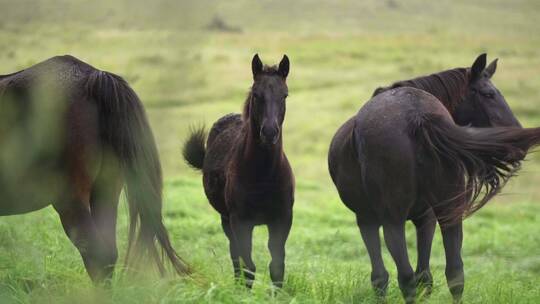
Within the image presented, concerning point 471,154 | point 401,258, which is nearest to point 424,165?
point 471,154

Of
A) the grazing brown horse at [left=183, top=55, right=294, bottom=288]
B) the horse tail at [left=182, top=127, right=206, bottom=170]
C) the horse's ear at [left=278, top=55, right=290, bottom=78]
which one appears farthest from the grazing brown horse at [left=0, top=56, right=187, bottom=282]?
the horse tail at [left=182, top=127, right=206, bottom=170]

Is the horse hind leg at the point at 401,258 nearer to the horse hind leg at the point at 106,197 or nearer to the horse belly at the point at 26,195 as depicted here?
the horse hind leg at the point at 106,197

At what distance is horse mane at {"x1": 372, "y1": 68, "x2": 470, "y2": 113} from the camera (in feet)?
19.4

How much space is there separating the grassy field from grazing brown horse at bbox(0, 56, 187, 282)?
243 millimetres

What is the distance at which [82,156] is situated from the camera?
4.38m

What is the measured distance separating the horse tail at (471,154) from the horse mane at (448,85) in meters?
1.16

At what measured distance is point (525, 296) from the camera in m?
4.84

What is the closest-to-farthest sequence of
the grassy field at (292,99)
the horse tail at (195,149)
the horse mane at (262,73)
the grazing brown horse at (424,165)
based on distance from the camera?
the grassy field at (292,99)
the grazing brown horse at (424,165)
the horse mane at (262,73)
the horse tail at (195,149)

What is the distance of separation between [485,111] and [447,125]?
1329 millimetres

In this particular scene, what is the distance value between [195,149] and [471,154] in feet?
13.9

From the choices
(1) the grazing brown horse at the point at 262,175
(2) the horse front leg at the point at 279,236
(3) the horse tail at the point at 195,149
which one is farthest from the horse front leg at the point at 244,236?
(3) the horse tail at the point at 195,149

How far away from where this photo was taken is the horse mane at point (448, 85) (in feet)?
19.4

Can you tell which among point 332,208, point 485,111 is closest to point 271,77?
point 485,111

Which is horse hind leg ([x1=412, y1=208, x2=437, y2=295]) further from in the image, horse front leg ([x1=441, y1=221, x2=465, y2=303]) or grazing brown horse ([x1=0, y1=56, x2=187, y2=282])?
grazing brown horse ([x1=0, y1=56, x2=187, y2=282])
